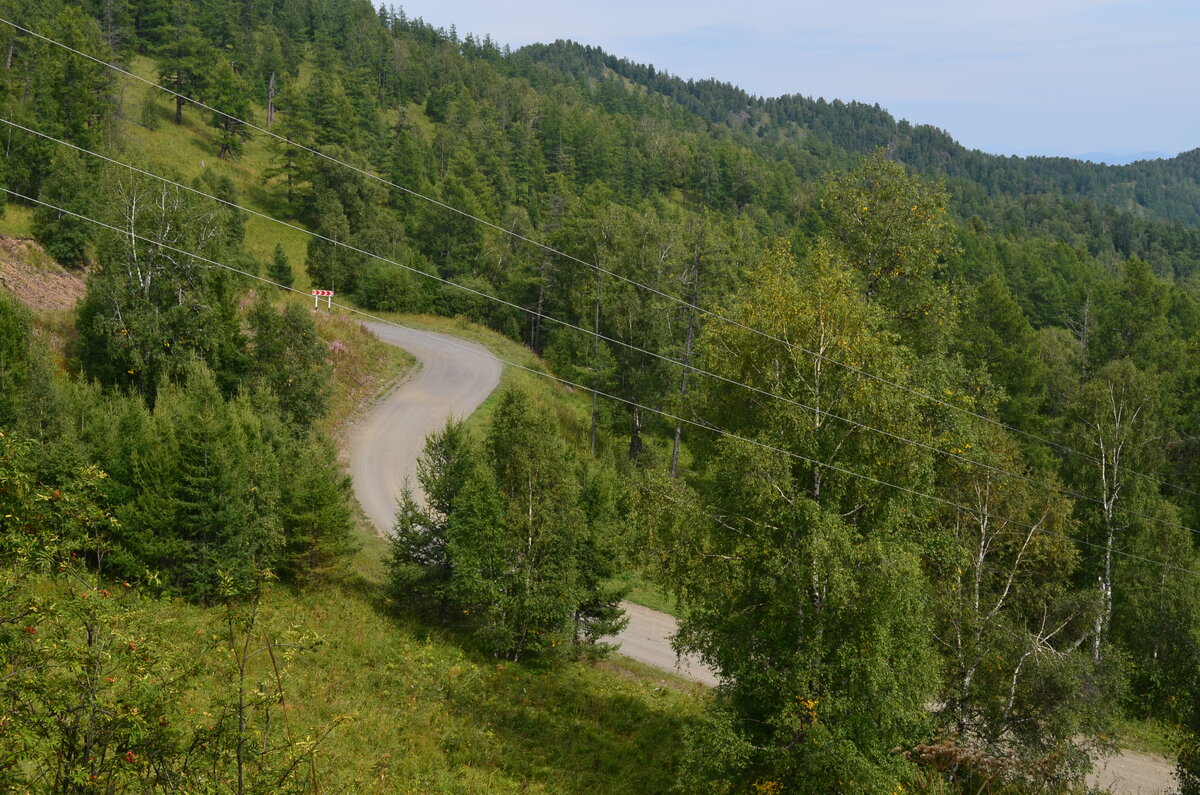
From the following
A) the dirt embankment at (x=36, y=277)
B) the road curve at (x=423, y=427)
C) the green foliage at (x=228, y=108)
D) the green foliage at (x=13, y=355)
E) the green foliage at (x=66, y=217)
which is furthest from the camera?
the green foliage at (x=228, y=108)

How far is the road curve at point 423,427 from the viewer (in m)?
25.2

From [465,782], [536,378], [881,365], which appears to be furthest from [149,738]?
[536,378]

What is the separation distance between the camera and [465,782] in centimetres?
1526

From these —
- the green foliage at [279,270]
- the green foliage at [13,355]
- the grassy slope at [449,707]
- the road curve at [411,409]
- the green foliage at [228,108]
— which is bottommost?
the grassy slope at [449,707]

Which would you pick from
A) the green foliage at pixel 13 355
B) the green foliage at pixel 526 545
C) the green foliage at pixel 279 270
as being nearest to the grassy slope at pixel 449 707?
the green foliage at pixel 526 545

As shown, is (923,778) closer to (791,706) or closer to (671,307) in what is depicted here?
(791,706)

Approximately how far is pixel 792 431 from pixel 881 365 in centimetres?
204

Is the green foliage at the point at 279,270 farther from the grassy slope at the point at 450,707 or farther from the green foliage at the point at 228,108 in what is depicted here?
the grassy slope at the point at 450,707

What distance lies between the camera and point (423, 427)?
37.8 metres

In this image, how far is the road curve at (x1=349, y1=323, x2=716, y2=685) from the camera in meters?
25.2

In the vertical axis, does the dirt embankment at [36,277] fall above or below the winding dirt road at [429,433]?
above

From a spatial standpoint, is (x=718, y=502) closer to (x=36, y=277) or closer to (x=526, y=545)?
(x=526, y=545)

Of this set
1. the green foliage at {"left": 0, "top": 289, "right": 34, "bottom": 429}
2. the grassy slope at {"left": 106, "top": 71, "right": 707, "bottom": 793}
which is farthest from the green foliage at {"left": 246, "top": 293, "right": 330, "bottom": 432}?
the grassy slope at {"left": 106, "top": 71, "right": 707, "bottom": 793}

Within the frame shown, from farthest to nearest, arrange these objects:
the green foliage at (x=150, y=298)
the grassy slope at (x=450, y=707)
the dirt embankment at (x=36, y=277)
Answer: the dirt embankment at (x=36, y=277) < the green foliage at (x=150, y=298) < the grassy slope at (x=450, y=707)
